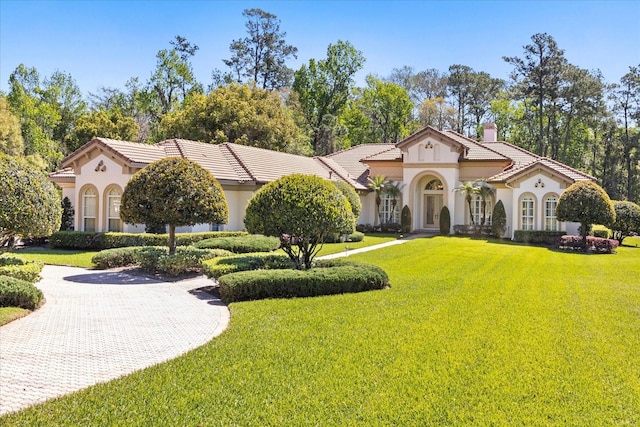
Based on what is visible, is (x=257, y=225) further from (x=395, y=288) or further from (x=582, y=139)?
(x=582, y=139)

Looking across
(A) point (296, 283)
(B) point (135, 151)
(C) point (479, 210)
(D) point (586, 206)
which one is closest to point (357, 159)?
(C) point (479, 210)

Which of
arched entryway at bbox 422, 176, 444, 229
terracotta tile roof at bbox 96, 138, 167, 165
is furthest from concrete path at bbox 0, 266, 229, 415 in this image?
arched entryway at bbox 422, 176, 444, 229

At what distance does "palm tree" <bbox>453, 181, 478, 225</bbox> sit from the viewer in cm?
2941

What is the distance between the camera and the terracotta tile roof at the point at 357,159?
1379 inches

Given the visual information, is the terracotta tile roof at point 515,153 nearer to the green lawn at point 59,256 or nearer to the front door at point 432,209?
the front door at point 432,209

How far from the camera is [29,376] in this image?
6242 mm

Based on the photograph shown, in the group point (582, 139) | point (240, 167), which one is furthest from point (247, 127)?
point (582, 139)

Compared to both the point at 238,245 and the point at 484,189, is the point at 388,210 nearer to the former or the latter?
the point at 484,189

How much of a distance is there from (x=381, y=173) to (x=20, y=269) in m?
25.5

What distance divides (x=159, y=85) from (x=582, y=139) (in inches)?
1801

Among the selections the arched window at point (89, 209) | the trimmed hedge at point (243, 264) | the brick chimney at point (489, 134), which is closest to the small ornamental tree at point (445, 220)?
the brick chimney at point (489, 134)

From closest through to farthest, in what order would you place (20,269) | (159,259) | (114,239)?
(20,269) → (159,259) → (114,239)

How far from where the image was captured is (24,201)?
37.1ft

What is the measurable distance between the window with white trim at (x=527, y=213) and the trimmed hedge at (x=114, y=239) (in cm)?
1608
